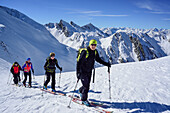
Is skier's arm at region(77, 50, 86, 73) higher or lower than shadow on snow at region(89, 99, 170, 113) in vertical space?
higher

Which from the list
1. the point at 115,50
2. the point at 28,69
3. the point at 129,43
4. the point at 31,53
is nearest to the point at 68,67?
the point at 31,53

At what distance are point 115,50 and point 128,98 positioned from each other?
158 metres

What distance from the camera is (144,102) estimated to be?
18.4 feet

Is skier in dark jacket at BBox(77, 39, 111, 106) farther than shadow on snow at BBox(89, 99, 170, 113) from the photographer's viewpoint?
Yes

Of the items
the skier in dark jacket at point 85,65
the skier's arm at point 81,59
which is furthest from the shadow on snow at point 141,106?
the skier's arm at point 81,59

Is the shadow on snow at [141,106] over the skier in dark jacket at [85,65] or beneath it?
beneath

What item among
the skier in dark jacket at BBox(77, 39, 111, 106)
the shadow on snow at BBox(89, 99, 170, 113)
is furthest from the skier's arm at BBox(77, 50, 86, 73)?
the shadow on snow at BBox(89, 99, 170, 113)

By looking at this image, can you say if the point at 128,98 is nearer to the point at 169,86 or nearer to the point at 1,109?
the point at 169,86

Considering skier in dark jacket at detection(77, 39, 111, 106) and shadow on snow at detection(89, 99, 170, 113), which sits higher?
skier in dark jacket at detection(77, 39, 111, 106)

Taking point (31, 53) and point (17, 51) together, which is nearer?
point (17, 51)

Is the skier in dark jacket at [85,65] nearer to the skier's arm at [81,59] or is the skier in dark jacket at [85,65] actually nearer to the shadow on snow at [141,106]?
the skier's arm at [81,59]

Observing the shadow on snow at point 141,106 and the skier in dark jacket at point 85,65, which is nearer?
the shadow on snow at point 141,106

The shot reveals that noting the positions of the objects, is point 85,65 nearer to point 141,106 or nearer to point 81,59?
point 81,59

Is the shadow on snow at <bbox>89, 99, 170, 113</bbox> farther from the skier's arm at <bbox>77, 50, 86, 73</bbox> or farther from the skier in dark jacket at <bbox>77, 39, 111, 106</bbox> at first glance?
the skier's arm at <bbox>77, 50, 86, 73</bbox>
